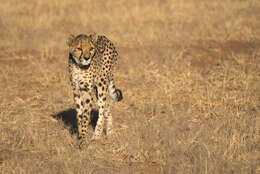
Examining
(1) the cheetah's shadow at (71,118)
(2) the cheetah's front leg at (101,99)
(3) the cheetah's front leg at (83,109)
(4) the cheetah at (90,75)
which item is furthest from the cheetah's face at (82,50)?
(1) the cheetah's shadow at (71,118)

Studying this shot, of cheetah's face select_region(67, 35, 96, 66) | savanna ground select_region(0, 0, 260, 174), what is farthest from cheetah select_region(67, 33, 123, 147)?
savanna ground select_region(0, 0, 260, 174)

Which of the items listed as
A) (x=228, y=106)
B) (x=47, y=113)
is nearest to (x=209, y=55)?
(x=228, y=106)

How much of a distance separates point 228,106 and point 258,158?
187cm

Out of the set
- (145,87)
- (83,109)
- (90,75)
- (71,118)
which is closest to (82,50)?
(90,75)

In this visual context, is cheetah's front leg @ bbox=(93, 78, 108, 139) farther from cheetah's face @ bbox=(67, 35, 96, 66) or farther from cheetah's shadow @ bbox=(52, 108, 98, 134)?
cheetah's face @ bbox=(67, 35, 96, 66)

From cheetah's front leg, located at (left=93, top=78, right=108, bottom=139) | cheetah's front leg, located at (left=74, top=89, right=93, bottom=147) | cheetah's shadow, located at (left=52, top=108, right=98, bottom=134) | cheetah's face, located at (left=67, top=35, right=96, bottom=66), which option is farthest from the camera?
cheetah's shadow, located at (left=52, top=108, right=98, bottom=134)

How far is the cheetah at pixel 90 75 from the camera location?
4984 mm

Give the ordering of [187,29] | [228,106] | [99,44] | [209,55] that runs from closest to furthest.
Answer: [99,44], [228,106], [209,55], [187,29]

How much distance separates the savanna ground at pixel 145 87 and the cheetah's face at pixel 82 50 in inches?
37.1

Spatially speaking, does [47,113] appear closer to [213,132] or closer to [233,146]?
[213,132]

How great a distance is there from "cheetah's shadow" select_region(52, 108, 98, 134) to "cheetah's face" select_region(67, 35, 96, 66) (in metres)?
1.15

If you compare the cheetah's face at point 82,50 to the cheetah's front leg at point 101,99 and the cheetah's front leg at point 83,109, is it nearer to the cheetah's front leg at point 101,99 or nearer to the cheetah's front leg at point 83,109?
the cheetah's front leg at point 83,109

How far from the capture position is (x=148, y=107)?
645cm

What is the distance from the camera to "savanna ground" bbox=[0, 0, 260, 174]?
4.58m
